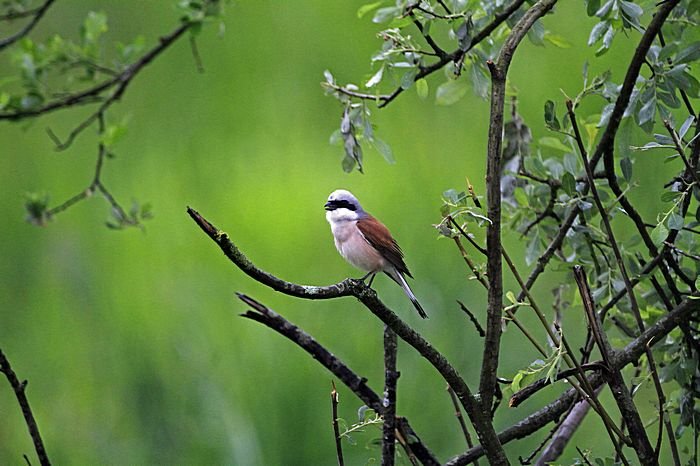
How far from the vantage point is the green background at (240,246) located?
5.50 feet

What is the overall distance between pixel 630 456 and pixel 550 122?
0.93 metres

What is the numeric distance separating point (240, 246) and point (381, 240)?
2.73 ft

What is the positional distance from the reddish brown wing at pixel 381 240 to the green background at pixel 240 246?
1.25 feet

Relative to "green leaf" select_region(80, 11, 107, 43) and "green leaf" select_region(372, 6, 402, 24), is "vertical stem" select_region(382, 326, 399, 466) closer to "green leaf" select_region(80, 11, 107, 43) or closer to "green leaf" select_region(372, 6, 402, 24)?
"green leaf" select_region(372, 6, 402, 24)

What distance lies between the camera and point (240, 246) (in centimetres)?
206

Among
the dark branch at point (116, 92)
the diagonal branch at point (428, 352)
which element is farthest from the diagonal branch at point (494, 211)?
the dark branch at point (116, 92)

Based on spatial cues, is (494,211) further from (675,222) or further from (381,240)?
(381,240)

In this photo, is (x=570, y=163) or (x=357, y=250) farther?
(x=357, y=250)

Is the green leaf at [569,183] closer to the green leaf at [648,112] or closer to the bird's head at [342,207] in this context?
the green leaf at [648,112]

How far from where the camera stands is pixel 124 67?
4.97 feet

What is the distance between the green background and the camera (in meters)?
1.68

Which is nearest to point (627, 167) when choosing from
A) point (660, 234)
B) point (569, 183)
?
point (569, 183)

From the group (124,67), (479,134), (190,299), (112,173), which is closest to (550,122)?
(124,67)

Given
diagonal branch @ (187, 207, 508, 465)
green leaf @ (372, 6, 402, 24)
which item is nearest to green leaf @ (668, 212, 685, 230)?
diagonal branch @ (187, 207, 508, 465)
